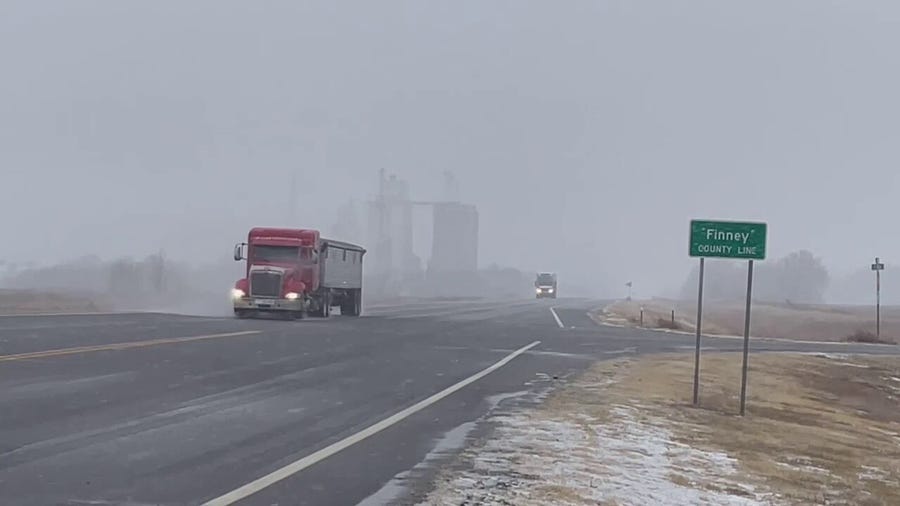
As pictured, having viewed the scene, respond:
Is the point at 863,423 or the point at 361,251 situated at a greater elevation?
the point at 361,251

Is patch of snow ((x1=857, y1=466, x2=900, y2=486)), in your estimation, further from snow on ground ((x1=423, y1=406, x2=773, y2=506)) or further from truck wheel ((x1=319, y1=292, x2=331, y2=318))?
truck wheel ((x1=319, y1=292, x2=331, y2=318))

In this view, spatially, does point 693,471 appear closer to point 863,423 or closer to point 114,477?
point 114,477

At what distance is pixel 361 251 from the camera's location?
51.8m

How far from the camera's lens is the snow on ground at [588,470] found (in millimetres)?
8781

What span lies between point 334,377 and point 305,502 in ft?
34.1

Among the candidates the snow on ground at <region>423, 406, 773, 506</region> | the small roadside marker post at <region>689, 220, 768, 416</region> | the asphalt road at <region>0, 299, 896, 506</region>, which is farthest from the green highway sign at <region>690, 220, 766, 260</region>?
the snow on ground at <region>423, 406, 773, 506</region>

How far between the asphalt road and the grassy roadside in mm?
857

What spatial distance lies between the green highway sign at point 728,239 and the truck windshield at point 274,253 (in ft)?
87.8

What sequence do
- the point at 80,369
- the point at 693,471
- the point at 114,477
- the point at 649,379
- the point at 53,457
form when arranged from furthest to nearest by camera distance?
1. the point at 649,379
2. the point at 80,369
3. the point at 693,471
4. the point at 53,457
5. the point at 114,477

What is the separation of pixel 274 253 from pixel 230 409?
2860cm

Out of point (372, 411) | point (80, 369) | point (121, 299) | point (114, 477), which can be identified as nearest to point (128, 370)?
point (80, 369)

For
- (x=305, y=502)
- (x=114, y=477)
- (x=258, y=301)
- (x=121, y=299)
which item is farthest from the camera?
(x=121, y=299)

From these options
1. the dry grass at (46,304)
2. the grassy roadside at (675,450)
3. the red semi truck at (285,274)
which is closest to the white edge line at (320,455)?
Answer: the grassy roadside at (675,450)

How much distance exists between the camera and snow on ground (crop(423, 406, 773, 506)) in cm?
878
